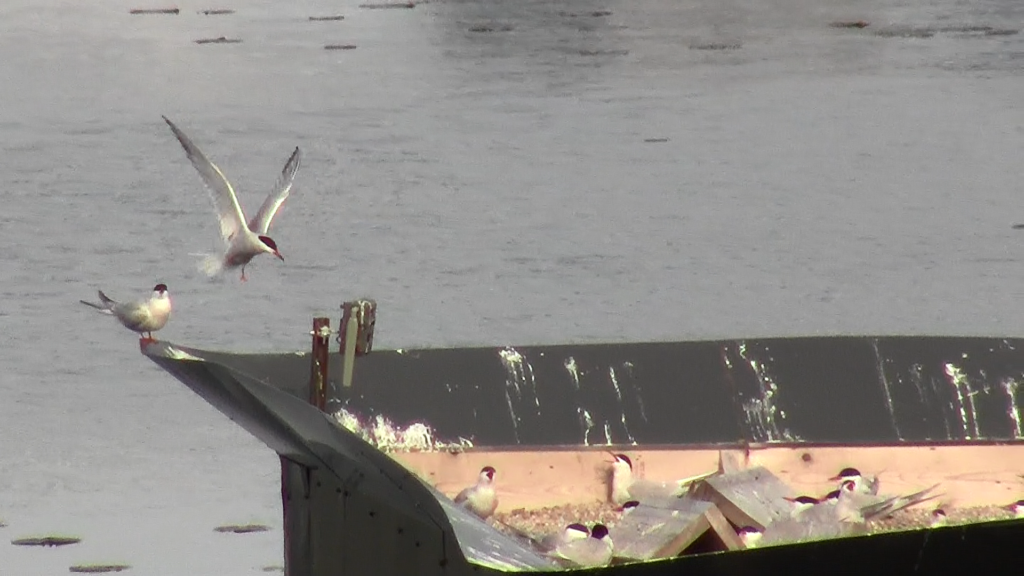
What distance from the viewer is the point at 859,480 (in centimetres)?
455

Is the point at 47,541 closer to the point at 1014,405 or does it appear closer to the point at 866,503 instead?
the point at 866,503

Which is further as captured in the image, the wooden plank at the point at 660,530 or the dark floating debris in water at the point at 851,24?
the dark floating debris in water at the point at 851,24

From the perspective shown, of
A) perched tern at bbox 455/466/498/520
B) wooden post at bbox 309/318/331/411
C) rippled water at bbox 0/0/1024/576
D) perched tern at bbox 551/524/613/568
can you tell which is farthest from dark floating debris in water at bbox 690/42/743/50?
perched tern at bbox 551/524/613/568

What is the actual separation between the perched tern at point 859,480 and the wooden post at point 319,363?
1.20 m

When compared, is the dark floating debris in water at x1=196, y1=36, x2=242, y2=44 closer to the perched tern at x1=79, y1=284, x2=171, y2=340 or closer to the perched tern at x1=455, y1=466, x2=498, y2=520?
the perched tern at x1=79, y1=284, x2=171, y2=340

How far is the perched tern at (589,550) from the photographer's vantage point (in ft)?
12.2

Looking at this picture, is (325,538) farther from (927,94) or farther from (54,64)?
(54,64)

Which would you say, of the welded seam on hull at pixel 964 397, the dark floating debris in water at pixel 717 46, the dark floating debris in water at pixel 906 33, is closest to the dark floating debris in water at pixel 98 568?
the welded seam on hull at pixel 964 397

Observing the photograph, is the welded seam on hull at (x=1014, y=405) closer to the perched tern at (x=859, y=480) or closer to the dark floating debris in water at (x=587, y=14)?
the perched tern at (x=859, y=480)

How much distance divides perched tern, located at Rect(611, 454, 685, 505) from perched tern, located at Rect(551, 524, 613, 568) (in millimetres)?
640

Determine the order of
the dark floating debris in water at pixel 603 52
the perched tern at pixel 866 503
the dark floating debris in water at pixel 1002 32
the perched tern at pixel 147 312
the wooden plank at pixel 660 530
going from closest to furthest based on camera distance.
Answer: the wooden plank at pixel 660 530
the perched tern at pixel 866 503
the perched tern at pixel 147 312
the dark floating debris in water at pixel 603 52
the dark floating debris in water at pixel 1002 32

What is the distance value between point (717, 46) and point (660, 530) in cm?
790

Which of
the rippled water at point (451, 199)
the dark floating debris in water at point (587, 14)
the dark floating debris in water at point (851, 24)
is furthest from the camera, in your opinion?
the dark floating debris in water at point (587, 14)

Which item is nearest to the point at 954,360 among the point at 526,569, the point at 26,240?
the point at 526,569
